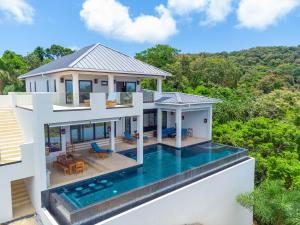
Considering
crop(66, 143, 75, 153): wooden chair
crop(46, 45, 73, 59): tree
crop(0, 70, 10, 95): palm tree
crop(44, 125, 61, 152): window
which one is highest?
crop(46, 45, 73, 59): tree

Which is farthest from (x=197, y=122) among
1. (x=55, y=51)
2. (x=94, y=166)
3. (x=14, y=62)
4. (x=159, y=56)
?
(x=55, y=51)

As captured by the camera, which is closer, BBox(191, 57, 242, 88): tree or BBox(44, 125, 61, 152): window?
BBox(44, 125, 61, 152): window

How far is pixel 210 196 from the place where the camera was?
1435 centimetres

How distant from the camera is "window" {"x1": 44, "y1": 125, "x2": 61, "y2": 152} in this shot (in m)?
16.6

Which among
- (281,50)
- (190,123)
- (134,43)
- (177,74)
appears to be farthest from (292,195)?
(281,50)

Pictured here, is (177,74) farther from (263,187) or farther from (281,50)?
(281,50)

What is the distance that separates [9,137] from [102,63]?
836cm

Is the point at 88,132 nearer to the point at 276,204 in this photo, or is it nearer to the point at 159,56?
the point at 276,204

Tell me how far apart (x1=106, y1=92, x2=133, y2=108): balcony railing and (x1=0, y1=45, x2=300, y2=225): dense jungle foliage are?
10.5 m

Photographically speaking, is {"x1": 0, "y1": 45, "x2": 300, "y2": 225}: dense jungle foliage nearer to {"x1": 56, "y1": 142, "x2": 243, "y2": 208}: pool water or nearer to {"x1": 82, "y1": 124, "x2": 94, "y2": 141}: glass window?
{"x1": 56, "y1": 142, "x2": 243, "y2": 208}: pool water

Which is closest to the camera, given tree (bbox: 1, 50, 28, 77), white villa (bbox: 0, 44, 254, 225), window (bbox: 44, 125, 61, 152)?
white villa (bbox: 0, 44, 254, 225)

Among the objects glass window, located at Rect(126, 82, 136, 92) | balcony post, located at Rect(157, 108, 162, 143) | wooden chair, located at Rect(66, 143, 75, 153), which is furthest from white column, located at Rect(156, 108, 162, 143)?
wooden chair, located at Rect(66, 143, 75, 153)

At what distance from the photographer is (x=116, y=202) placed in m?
10.1

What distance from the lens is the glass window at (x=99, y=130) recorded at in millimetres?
19578
